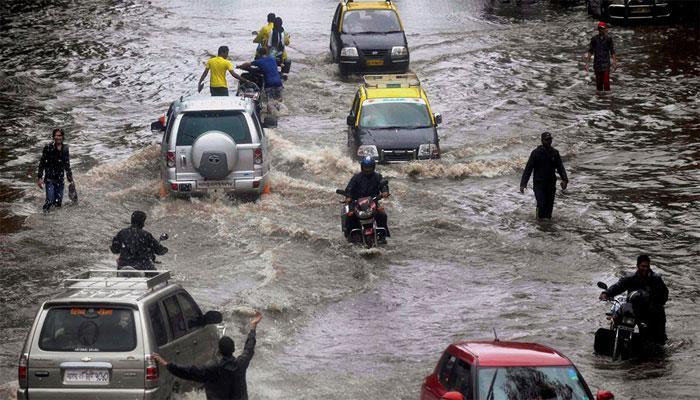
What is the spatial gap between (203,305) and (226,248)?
2.90 metres

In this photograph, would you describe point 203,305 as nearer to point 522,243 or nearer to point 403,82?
point 522,243

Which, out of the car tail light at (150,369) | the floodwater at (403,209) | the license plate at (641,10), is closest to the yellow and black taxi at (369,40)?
the floodwater at (403,209)

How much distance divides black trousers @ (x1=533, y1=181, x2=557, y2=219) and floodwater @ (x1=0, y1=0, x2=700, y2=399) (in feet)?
0.98

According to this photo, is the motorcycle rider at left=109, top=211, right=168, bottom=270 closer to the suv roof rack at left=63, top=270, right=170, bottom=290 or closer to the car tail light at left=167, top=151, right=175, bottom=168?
the suv roof rack at left=63, top=270, right=170, bottom=290

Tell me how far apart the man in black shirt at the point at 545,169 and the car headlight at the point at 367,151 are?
4.39 m

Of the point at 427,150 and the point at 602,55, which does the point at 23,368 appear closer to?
the point at 427,150

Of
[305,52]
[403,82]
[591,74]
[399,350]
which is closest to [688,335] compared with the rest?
[399,350]

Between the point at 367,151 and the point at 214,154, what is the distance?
4.49 metres

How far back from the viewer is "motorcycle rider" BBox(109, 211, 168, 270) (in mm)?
14562

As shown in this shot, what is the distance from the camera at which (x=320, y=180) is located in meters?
23.6

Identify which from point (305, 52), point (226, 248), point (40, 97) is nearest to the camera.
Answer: point (226, 248)

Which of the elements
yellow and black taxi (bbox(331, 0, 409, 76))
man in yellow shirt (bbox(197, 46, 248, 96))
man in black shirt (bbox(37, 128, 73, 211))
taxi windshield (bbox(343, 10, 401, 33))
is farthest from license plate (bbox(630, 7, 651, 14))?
man in black shirt (bbox(37, 128, 73, 211))

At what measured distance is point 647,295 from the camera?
44.5ft

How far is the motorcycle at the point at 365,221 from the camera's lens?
59.8 feet
